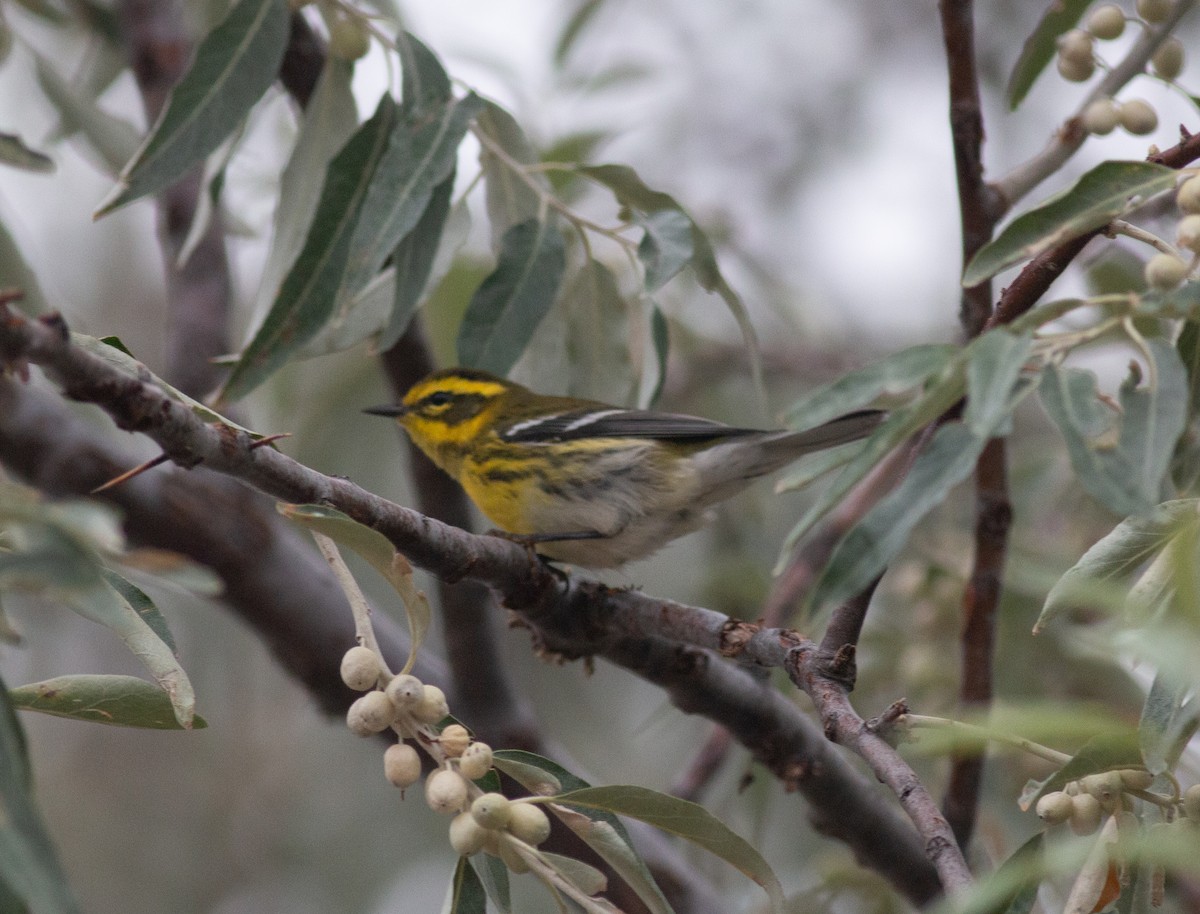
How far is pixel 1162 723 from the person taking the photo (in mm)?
1493

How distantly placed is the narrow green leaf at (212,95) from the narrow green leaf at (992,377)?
1.58 metres

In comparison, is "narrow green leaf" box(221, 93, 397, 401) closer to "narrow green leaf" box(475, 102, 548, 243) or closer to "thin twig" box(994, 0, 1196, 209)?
"narrow green leaf" box(475, 102, 548, 243)

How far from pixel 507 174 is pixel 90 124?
1291mm

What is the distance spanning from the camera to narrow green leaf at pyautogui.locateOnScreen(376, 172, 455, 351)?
7.45ft

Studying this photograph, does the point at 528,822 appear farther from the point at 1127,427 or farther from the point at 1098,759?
the point at 1127,427

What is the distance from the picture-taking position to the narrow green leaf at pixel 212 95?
226 cm

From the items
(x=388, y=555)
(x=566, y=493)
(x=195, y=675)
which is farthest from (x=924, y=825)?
(x=195, y=675)

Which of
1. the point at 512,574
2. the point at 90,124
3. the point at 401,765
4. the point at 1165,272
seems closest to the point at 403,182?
the point at 512,574

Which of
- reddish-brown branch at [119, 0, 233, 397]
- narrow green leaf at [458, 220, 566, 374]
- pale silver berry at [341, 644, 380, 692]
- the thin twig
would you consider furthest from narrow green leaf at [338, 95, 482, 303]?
reddish-brown branch at [119, 0, 233, 397]

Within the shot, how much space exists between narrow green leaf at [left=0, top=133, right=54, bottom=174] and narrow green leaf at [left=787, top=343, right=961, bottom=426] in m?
1.76

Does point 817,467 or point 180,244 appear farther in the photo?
point 180,244

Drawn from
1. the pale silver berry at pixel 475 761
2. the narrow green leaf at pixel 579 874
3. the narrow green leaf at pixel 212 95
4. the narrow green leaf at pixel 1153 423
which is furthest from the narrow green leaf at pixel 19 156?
the narrow green leaf at pixel 1153 423

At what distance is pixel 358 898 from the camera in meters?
5.50

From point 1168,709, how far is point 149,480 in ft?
7.97
